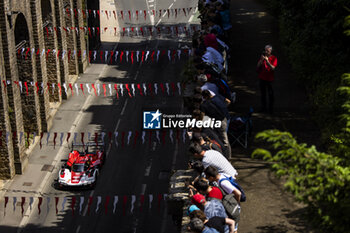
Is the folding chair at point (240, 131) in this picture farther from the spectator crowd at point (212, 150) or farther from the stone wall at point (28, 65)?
the stone wall at point (28, 65)

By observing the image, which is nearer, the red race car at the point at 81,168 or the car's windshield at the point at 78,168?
the red race car at the point at 81,168

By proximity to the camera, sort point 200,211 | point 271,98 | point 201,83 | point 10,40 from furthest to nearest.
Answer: point 10,40
point 271,98
point 201,83
point 200,211

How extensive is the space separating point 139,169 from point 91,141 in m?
3.92

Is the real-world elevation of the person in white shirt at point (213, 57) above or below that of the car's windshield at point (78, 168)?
above

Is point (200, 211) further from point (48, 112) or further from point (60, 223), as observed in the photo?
point (48, 112)

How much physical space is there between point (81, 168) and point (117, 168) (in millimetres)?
2256

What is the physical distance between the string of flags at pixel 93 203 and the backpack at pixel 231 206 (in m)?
14.4

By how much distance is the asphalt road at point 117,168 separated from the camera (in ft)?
89.2

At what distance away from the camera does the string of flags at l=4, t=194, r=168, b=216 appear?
2808cm

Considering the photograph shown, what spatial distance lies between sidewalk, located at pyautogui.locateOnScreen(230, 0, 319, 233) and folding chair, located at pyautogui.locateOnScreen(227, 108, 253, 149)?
0.81 ft

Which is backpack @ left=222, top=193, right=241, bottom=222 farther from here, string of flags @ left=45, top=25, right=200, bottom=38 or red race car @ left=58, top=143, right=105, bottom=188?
string of flags @ left=45, top=25, right=200, bottom=38

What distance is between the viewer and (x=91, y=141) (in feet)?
112

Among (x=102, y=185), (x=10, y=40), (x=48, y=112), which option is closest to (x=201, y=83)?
(x=102, y=185)

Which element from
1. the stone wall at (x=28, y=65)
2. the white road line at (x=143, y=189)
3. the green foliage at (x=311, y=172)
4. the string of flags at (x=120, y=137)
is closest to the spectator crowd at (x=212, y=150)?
the green foliage at (x=311, y=172)
